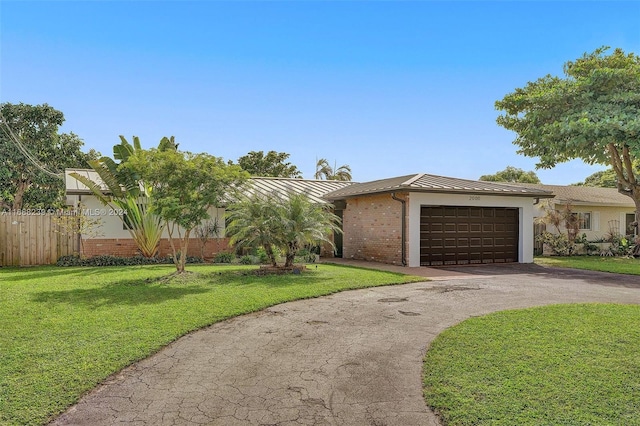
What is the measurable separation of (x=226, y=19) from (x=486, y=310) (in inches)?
434

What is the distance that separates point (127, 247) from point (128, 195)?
2.37 meters

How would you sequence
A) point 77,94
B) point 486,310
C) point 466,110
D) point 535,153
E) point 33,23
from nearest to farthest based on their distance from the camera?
point 486,310
point 33,23
point 77,94
point 466,110
point 535,153

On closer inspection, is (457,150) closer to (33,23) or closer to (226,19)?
(226,19)

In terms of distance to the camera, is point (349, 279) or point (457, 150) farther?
point (457, 150)

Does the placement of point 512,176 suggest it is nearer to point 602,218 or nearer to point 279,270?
point 602,218

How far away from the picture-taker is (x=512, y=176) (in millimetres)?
46938

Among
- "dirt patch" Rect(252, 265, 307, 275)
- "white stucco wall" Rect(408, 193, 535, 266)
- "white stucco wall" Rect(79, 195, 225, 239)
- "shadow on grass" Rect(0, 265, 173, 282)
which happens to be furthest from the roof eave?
"shadow on grass" Rect(0, 265, 173, 282)

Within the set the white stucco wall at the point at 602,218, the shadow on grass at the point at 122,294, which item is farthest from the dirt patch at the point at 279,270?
the white stucco wall at the point at 602,218

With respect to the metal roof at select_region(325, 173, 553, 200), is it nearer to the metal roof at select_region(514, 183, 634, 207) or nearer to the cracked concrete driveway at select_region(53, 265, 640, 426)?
the cracked concrete driveway at select_region(53, 265, 640, 426)

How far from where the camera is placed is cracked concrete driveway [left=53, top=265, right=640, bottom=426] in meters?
3.70

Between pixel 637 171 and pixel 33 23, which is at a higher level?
pixel 33 23

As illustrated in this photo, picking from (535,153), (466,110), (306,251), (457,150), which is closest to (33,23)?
(306,251)

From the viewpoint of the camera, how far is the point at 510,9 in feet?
42.2

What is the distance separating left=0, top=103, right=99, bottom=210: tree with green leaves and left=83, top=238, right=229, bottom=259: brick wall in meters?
11.9
